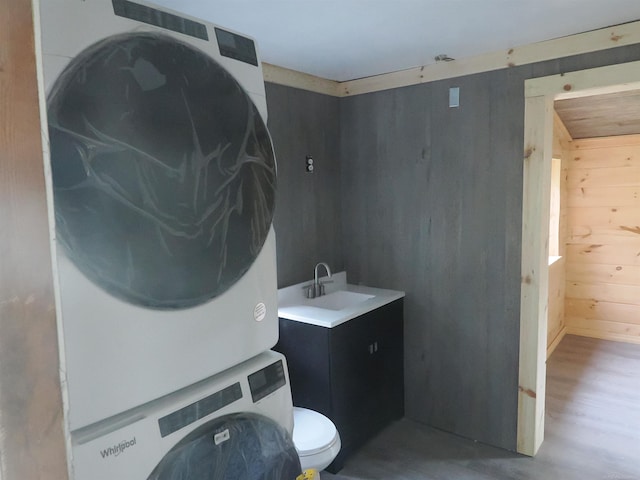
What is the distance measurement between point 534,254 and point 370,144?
48.8 inches

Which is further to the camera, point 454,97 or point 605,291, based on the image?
point 605,291

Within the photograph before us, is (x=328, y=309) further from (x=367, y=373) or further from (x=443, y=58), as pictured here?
(x=443, y=58)

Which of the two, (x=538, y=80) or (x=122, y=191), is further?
(x=538, y=80)

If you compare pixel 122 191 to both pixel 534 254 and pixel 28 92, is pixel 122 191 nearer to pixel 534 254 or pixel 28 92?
pixel 28 92

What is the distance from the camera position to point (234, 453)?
101 cm

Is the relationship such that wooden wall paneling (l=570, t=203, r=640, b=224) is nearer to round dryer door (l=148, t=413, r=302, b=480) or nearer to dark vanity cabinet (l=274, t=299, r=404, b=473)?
dark vanity cabinet (l=274, t=299, r=404, b=473)

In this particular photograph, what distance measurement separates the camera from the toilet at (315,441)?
185cm

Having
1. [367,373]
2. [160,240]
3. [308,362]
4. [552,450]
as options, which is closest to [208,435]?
[160,240]

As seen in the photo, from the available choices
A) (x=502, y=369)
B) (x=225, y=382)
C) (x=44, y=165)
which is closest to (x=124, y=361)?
(x=225, y=382)

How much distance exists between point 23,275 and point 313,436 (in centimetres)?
163

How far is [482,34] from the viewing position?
2.24m

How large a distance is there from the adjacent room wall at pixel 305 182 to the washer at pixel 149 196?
175 cm

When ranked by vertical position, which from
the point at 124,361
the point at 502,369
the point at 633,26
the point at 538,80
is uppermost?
the point at 633,26

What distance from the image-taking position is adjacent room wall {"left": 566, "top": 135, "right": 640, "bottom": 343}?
4.32 m
